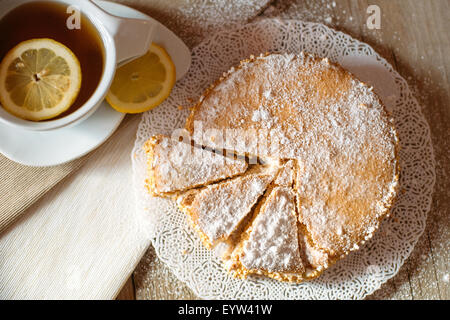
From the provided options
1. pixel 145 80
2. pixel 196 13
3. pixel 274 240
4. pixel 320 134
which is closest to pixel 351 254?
pixel 274 240

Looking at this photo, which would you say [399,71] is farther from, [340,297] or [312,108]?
[340,297]

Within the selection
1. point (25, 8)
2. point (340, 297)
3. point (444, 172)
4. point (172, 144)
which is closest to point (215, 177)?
point (172, 144)

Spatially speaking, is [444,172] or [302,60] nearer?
[302,60]

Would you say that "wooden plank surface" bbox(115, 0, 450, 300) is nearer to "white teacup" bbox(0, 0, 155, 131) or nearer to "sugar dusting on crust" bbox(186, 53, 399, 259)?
"sugar dusting on crust" bbox(186, 53, 399, 259)

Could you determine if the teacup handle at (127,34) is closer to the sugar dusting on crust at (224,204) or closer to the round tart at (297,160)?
the round tart at (297,160)

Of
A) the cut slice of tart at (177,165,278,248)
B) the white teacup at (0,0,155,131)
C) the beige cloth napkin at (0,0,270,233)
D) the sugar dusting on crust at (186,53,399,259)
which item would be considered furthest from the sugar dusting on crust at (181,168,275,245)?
the beige cloth napkin at (0,0,270,233)

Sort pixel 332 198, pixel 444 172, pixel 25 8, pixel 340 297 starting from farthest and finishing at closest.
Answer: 1. pixel 444 172
2. pixel 340 297
3. pixel 332 198
4. pixel 25 8

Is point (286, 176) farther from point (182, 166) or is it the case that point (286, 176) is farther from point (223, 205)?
point (182, 166)
